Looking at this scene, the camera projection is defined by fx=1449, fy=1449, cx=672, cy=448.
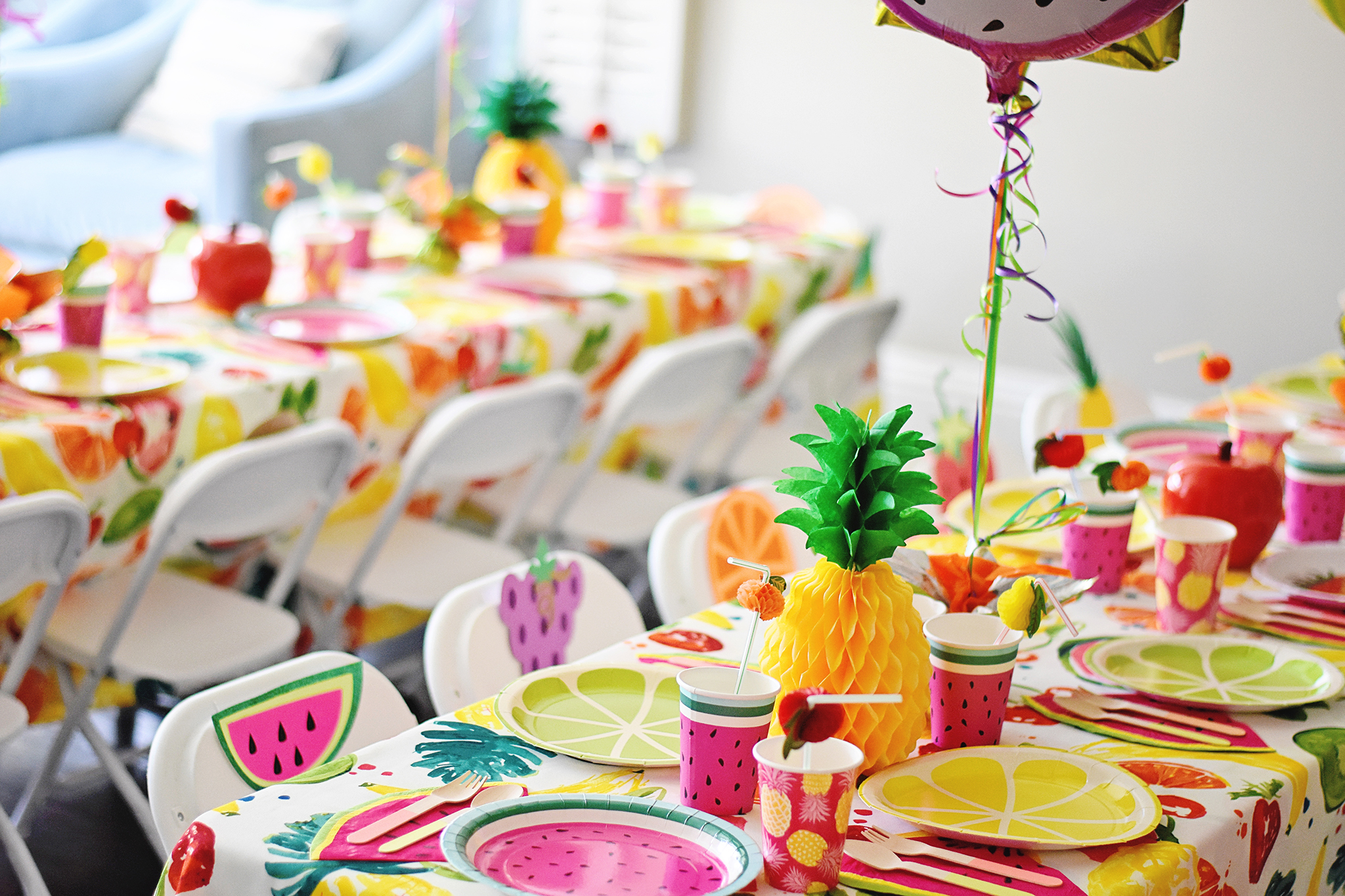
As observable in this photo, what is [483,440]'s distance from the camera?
7.79 feet

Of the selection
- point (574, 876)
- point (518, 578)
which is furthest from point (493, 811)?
point (518, 578)

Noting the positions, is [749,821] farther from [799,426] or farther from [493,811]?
[799,426]

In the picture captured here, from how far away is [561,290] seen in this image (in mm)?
2932

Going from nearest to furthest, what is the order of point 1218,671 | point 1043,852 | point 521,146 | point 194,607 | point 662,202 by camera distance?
point 1043,852, point 1218,671, point 194,607, point 521,146, point 662,202

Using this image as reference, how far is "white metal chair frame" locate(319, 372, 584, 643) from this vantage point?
7.47 feet

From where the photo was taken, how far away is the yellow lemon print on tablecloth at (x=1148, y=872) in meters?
1.05

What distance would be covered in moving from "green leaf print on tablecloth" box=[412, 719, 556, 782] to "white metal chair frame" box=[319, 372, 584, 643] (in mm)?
1031

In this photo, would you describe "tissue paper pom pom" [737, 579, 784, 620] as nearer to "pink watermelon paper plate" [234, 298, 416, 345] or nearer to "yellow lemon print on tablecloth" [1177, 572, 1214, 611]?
"yellow lemon print on tablecloth" [1177, 572, 1214, 611]

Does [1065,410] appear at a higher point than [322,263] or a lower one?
lower

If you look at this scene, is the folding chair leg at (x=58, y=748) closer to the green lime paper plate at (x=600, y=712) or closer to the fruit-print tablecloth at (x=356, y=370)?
the fruit-print tablecloth at (x=356, y=370)

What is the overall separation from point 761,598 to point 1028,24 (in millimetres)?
577

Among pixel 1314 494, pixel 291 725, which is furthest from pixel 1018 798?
pixel 1314 494

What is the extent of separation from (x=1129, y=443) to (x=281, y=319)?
1.47 meters

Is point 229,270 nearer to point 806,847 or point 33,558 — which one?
point 33,558
